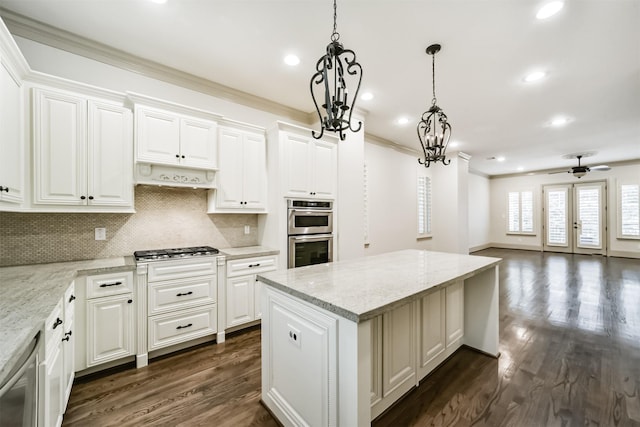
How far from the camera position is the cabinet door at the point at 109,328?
2131mm

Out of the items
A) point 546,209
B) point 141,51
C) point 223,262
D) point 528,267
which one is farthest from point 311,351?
point 546,209

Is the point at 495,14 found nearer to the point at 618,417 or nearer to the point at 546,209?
the point at 618,417

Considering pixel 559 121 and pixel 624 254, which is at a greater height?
pixel 559 121

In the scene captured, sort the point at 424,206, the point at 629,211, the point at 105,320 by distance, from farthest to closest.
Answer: the point at 629,211
the point at 424,206
the point at 105,320

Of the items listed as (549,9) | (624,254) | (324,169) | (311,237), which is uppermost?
(549,9)

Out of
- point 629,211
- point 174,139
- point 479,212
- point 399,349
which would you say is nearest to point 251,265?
point 174,139

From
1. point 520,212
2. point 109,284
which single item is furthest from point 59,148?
point 520,212

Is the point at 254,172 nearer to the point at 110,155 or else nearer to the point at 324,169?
the point at 324,169

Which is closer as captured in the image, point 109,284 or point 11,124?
point 11,124

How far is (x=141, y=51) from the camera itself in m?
2.54

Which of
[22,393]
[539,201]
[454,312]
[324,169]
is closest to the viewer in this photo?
[22,393]

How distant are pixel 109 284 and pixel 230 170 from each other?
5.20 ft

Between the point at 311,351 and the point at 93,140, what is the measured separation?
8.23ft

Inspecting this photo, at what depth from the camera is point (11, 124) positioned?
1809 millimetres
